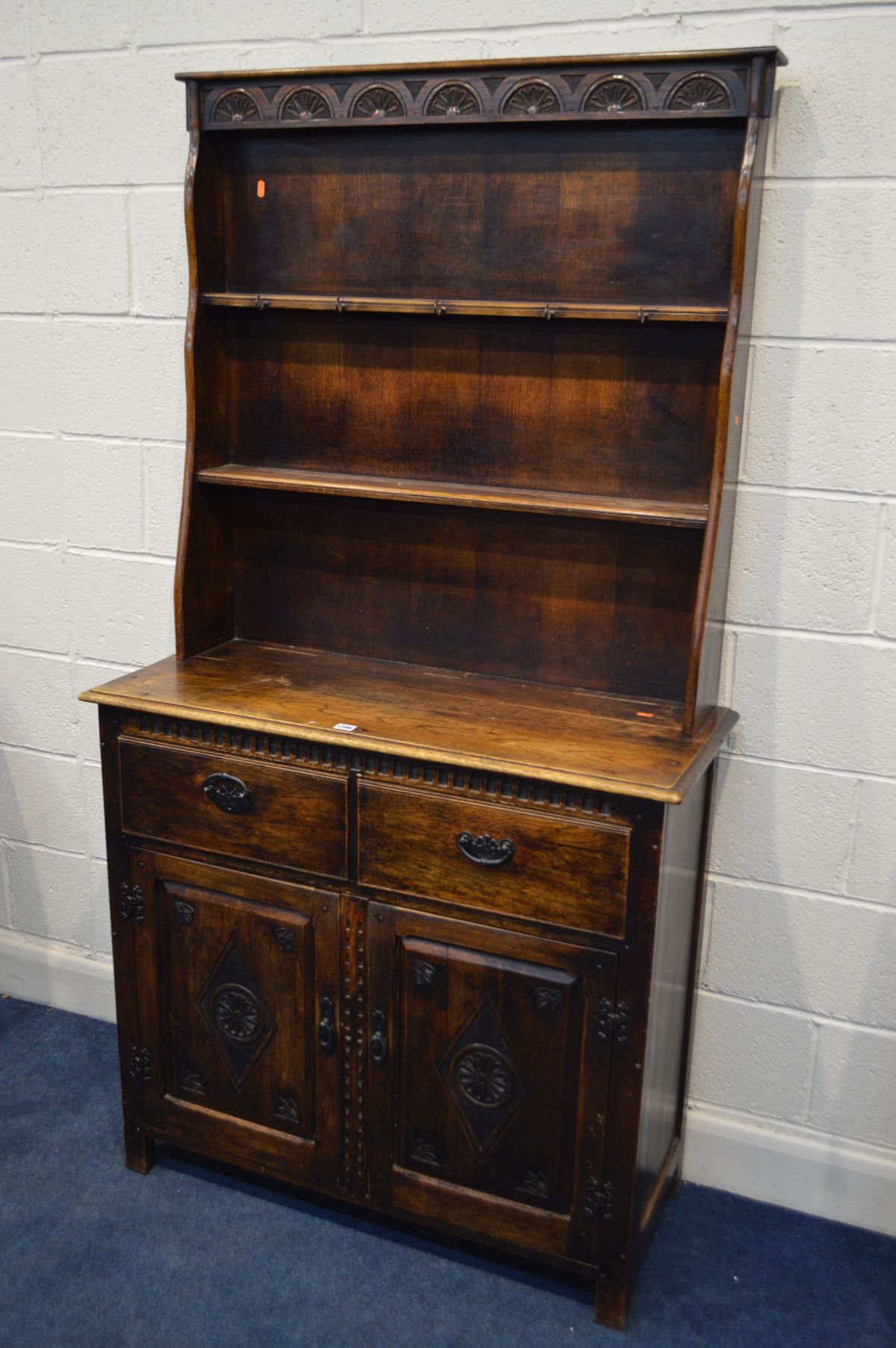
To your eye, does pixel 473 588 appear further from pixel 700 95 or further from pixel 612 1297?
pixel 612 1297

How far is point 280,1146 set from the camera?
215cm

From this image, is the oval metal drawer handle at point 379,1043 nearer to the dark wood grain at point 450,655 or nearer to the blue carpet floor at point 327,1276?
the dark wood grain at point 450,655

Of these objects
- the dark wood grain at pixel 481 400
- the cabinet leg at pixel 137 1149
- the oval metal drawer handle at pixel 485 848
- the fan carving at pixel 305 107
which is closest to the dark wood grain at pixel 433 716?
the oval metal drawer handle at pixel 485 848

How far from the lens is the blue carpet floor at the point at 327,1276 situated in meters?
1.96

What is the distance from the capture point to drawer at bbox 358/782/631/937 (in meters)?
1.79

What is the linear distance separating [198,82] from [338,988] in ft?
4.93

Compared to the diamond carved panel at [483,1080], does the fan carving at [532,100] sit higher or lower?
higher

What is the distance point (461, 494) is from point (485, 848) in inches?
22.4

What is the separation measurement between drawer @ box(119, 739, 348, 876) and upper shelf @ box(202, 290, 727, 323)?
0.75 metres

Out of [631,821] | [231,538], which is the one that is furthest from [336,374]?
[631,821]

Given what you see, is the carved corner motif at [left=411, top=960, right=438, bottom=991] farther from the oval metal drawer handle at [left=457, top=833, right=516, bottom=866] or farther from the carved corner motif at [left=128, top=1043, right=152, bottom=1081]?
the carved corner motif at [left=128, top=1043, right=152, bottom=1081]

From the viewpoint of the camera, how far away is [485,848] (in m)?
1.85

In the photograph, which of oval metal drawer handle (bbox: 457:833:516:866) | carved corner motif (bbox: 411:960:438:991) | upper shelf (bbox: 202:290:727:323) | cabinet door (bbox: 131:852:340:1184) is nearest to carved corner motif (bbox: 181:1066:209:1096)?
cabinet door (bbox: 131:852:340:1184)

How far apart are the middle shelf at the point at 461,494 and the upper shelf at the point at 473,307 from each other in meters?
0.28
